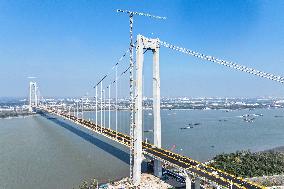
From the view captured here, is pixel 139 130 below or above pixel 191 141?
above

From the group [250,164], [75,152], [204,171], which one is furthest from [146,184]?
[75,152]

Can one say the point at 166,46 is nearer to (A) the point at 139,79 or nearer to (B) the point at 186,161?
(A) the point at 139,79

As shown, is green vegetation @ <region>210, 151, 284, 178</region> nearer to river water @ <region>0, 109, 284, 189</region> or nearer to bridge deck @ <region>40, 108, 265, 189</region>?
river water @ <region>0, 109, 284, 189</region>

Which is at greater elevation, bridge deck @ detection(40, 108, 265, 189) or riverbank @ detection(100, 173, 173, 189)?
bridge deck @ detection(40, 108, 265, 189)

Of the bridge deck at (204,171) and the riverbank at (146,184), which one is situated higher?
the bridge deck at (204,171)

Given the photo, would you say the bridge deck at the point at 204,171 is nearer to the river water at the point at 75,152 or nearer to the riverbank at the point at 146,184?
the riverbank at the point at 146,184

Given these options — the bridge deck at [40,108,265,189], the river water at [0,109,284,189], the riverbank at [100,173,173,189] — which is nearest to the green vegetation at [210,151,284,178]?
the river water at [0,109,284,189]

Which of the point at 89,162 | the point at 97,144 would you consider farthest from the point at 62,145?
the point at 89,162

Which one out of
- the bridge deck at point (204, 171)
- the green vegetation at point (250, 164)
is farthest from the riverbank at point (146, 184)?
the green vegetation at point (250, 164)
